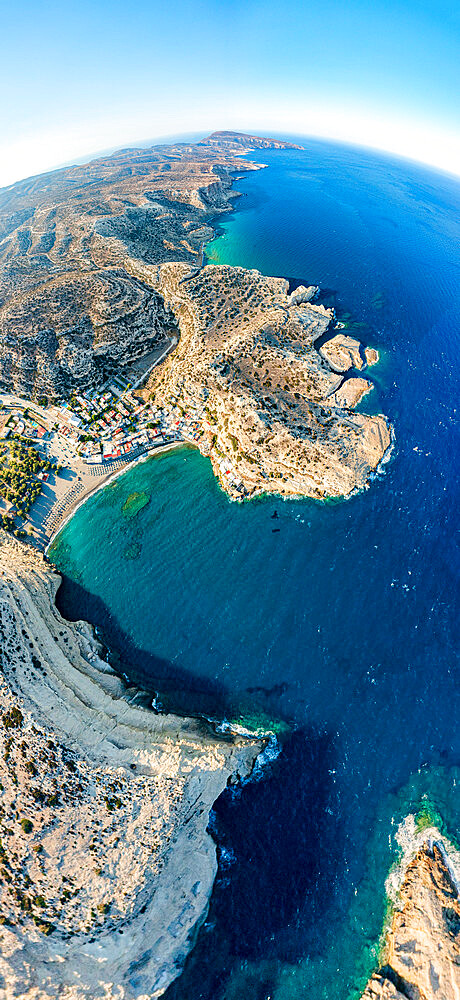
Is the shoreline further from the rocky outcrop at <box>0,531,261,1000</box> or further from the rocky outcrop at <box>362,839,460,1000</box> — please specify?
the rocky outcrop at <box>362,839,460,1000</box>

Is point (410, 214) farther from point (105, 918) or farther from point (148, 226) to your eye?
point (105, 918)

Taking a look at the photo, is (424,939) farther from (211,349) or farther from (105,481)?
(211,349)

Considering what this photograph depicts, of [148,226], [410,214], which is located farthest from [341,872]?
[410,214]

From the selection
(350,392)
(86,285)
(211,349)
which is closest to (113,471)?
(211,349)

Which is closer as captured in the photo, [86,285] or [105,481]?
[105,481]

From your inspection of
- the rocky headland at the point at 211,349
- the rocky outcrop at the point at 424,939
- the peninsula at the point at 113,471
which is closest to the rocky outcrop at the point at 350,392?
the rocky headland at the point at 211,349

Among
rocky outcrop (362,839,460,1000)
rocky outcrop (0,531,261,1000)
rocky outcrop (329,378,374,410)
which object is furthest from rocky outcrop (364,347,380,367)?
rocky outcrop (362,839,460,1000)
